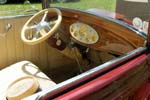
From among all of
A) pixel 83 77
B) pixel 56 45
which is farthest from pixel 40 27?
pixel 83 77

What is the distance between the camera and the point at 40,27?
2133 millimetres

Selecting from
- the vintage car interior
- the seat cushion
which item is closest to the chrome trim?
the vintage car interior

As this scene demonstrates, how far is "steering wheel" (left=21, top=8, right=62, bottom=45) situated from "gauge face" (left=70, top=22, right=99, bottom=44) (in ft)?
0.68

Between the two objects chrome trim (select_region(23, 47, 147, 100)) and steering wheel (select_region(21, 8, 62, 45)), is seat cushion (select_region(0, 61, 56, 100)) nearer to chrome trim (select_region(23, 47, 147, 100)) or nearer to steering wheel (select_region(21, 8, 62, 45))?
steering wheel (select_region(21, 8, 62, 45))

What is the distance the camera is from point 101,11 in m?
2.21

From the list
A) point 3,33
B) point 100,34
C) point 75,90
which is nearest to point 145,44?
point 100,34

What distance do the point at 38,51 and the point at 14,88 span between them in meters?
0.75

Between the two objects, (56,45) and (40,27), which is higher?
(40,27)

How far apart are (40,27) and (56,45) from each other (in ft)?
1.17

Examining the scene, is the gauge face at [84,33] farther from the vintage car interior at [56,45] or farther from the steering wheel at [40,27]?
the steering wheel at [40,27]

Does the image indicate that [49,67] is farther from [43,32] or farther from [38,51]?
[43,32]

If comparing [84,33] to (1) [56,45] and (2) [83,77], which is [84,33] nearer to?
(1) [56,45]

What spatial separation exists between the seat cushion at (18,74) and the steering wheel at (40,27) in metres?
0.28

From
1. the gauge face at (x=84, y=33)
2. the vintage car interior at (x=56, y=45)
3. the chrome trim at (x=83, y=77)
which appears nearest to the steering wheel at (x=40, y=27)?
the vintage car interior at (x=56, y=45)
